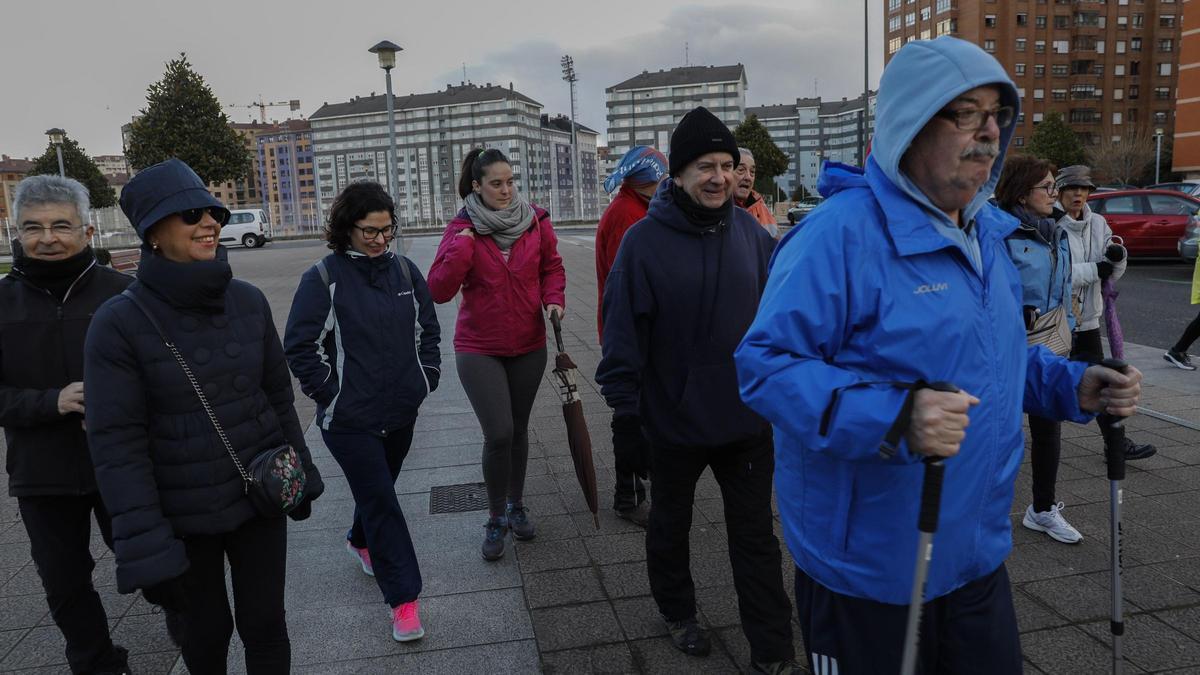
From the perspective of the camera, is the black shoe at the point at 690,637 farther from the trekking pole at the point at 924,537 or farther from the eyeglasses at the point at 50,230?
the eyeglasses at the point at 50,230

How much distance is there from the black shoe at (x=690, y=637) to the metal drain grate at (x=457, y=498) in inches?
75.8

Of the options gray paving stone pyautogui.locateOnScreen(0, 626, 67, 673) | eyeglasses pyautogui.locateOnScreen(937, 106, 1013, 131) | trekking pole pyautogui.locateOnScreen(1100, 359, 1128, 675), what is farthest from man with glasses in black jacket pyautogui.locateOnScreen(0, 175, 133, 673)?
trekking pole pyautogui.locateOnScreen(1100, 359, 1128, 675)

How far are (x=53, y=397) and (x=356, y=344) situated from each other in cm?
107

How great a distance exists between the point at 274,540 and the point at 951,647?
1976 millimetres

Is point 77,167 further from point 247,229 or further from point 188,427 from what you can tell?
point 188,427

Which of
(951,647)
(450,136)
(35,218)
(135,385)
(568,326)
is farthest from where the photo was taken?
(450,136)

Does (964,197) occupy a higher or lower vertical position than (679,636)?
higher

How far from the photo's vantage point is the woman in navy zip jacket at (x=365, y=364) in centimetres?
346

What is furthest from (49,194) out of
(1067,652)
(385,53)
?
(385,53)

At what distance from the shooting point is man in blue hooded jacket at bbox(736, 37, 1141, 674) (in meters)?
1.79

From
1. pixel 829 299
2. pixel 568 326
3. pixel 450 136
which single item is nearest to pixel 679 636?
pixel 829 299

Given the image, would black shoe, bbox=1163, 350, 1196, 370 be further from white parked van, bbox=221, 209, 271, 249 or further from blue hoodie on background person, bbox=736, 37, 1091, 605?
white parked van, bbox=221, 209, 271, 249

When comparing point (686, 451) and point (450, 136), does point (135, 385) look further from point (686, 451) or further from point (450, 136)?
point (450, 136)

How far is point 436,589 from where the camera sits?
12.8 feet
